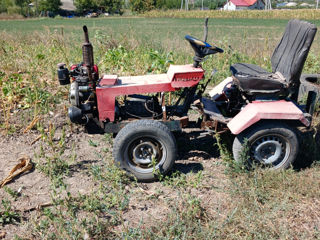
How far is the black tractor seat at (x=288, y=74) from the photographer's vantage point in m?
3.69

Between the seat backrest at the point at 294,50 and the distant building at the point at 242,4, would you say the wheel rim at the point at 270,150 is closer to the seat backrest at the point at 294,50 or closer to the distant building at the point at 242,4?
the seat backrest at the point at 294,50

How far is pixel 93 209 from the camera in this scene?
3.23 m

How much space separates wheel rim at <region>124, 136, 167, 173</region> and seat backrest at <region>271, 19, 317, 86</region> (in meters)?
1.71

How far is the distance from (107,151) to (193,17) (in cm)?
3977

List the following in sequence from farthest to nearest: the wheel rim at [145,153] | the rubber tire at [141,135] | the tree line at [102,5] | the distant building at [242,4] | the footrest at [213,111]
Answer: the distant building at [242,4] → the tree line at [102,5] → the footrest at [213,111] → the wheel rim at [145,153] → the rubber tire at [141,135]

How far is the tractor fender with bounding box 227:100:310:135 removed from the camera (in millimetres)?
3561

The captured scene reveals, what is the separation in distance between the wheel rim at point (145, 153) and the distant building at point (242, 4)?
67.2 m

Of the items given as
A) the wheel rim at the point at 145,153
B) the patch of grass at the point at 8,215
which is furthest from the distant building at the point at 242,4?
the patch of grass at the point at 8,215

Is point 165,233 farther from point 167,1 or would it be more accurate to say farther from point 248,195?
point 167,1

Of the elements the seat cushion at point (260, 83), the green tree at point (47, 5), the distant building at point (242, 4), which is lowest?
the seat cushion at point (260, 83)

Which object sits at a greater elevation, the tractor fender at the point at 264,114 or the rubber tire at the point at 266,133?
the tractor fender at the point at 264,114

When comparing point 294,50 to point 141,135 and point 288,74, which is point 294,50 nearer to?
point 288,74

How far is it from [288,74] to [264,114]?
648 mm

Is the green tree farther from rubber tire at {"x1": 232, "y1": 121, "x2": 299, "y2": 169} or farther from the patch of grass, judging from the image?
rubber tire at {"x1": 232, "y1": 121, "x2": 299, "y2": 169}
